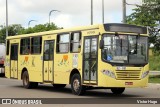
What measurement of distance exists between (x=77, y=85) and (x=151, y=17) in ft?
42.2

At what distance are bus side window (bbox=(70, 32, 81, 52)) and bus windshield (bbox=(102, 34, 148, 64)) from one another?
1657mm

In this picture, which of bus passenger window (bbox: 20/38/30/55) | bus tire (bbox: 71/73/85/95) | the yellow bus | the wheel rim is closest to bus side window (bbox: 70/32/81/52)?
the yellow bus

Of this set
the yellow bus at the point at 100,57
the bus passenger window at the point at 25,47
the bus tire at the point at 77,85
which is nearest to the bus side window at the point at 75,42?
the yellow bus at the point at 100,57

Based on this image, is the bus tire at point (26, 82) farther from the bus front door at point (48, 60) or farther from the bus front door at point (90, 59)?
the bus front door at point (90, 59)

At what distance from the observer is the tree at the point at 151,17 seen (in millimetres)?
31094

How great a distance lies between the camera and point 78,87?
19.8 meters

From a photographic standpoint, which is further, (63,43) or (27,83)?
(27,83)

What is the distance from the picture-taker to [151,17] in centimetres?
3120

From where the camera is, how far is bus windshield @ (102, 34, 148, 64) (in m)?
18.6

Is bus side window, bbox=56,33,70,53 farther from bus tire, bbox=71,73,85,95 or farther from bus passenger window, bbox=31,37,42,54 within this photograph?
bus passenger window, bbox=31,37,42,54

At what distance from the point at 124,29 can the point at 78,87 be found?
3097mm

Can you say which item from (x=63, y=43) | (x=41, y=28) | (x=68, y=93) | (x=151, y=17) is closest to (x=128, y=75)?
(x=68, y=93)

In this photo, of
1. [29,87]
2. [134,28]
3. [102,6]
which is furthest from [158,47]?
[102,6]

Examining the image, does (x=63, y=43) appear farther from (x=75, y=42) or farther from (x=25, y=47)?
(x=25, y=47)
